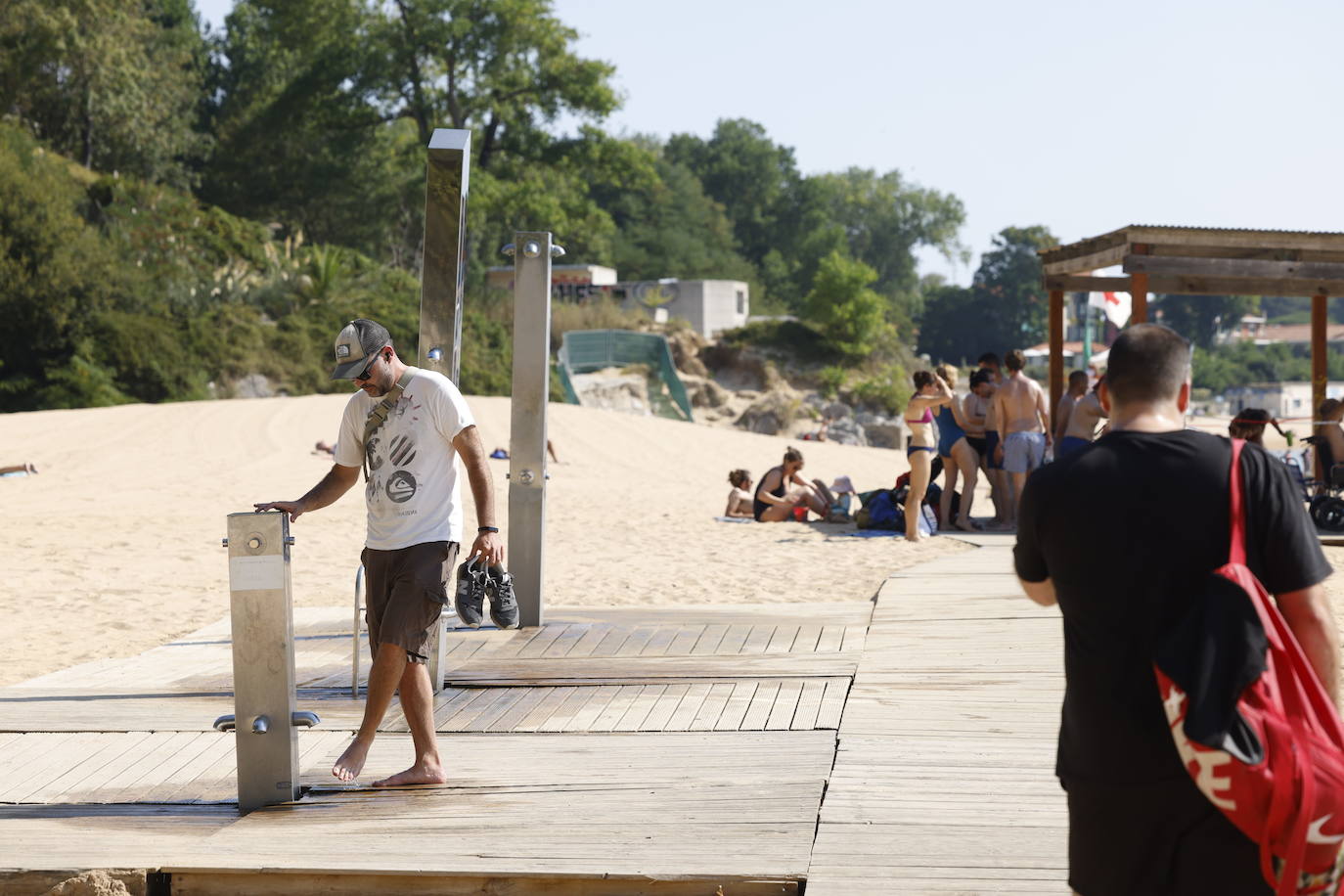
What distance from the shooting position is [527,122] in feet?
156

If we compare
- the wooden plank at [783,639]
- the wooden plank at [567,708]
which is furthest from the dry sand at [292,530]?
the wooden plank at [567,708]

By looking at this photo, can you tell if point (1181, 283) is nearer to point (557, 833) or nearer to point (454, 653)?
point (454, 653)

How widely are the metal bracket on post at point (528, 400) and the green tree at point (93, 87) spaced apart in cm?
3742

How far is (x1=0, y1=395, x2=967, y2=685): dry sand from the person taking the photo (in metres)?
9.46

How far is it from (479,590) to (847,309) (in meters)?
46.3

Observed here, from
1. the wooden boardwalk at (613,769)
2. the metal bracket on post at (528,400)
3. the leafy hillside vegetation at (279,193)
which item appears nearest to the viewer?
the wooden boardwalk at (613,769)

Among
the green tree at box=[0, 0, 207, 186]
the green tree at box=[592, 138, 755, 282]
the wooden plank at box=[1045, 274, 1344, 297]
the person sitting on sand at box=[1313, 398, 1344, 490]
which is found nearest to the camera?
the person sitting on sand at box=[1313, 398, 1344, 490]

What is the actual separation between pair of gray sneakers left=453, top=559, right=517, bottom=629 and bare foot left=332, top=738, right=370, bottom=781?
1.84ft

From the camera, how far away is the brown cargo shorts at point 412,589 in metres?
4.50

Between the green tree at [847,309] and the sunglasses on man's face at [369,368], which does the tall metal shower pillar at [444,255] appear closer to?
the sunglasses on man's face at [369,368]

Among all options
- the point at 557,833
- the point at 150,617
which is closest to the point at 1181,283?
the point at 150,617

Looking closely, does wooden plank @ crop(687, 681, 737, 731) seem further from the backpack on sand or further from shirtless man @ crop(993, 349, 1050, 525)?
shirtless man @ crop(993, 349, 1050, 525)

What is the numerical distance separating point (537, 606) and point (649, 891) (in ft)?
13.9

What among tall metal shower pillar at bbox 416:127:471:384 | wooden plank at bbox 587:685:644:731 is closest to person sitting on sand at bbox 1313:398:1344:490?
wooden plank at bbox 587:685:644:731
